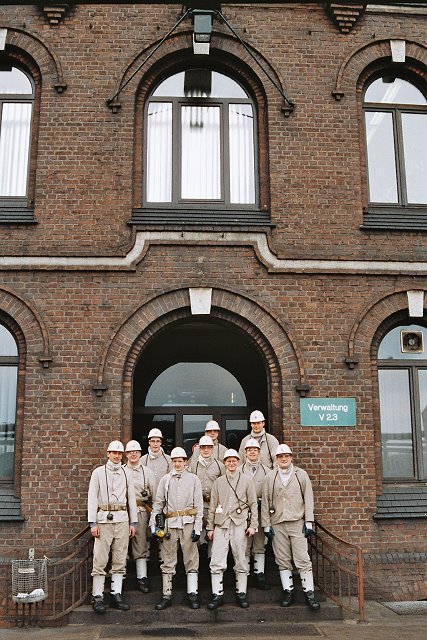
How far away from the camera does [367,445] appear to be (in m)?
9.59

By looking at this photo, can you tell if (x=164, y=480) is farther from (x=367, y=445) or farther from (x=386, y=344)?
(x=386, y=344)

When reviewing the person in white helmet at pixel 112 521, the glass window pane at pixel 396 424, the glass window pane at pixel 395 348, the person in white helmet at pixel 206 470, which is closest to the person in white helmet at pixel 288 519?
the person in white helmet at pixel 206 470

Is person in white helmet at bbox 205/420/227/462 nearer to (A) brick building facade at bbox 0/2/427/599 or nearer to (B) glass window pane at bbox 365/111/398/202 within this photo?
(A) brick building facade at bbox 0/2/427/599

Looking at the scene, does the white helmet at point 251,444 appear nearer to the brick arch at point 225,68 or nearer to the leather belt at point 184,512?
the leather belt at point 184,512

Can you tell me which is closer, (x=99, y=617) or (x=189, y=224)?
(x=99, y=617)

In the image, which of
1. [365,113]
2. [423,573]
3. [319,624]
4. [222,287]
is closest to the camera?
[319,624]

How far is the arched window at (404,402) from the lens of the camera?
10.0 m

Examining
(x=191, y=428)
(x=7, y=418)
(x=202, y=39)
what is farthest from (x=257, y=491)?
(x=202, y=39)

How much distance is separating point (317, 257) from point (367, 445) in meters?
2.89

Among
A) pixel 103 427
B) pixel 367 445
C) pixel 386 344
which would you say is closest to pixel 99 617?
pixel 103 427

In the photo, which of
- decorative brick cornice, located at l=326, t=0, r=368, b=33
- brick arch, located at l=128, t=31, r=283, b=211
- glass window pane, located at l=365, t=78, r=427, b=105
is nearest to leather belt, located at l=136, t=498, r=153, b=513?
brick arch, located at l=128, t=31, r=283, b=211

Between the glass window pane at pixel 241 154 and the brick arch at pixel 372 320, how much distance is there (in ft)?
8.46

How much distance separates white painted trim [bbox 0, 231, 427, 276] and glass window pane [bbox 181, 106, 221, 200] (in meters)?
0.89

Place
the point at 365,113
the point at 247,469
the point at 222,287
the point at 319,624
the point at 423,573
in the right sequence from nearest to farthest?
the point at 319,624, the point at 247,469, the point at 423,573, the point at 222,287, the point at 365,113
